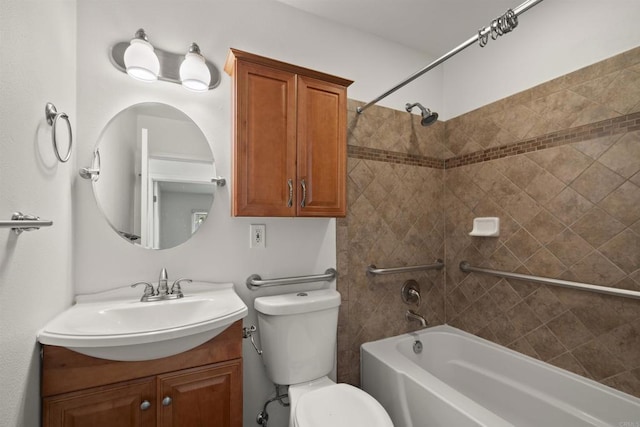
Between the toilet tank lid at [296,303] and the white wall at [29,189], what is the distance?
0.82 m

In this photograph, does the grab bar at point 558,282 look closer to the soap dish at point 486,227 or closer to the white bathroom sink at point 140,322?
the soap dish at point 486,227

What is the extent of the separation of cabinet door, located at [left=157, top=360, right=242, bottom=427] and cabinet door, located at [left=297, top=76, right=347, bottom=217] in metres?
0.81

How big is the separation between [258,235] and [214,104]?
29.8 inches

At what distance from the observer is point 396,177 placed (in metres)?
2.01

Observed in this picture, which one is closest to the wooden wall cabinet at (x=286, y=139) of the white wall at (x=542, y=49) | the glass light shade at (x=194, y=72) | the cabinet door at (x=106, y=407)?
the glass light shade at (x=194, y=72)

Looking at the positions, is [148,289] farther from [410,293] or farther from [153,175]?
[410,293]

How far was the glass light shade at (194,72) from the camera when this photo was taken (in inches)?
53.5

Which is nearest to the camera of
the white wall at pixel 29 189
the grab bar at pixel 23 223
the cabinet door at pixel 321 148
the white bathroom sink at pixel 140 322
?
the grab bar at pixel 23 223

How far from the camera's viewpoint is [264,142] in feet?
4.52

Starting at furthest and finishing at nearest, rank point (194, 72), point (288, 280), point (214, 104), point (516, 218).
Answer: point (516, 218)
point (288, 280)
point (214, 104)
point (194, 72)

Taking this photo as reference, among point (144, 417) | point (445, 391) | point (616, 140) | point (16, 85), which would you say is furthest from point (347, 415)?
point (616, 140)

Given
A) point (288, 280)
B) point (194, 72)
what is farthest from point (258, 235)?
point (194, 72)

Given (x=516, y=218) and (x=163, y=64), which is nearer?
(x=163, y=64)

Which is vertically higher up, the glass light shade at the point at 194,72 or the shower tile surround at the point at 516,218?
the glass light shade at the point at 194,72
